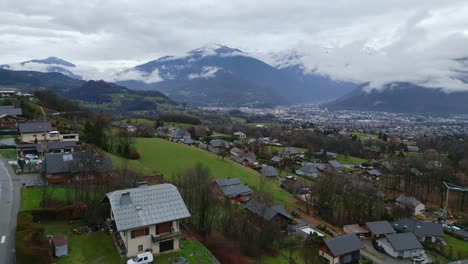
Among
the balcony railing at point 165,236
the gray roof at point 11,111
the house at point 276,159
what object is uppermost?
the gray roof at point 11,111

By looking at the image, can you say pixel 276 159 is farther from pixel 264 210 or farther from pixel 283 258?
pixel 283 258

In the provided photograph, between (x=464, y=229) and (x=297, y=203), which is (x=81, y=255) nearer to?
(x=297, y=203)

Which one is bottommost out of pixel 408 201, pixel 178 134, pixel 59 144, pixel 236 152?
pixel 408 201

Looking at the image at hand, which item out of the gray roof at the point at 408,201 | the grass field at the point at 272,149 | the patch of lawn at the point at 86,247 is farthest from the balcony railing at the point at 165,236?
the grass field at the point at 272,149

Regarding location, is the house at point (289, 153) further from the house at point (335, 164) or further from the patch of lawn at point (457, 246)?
the patch of lawn at point (457, 246)

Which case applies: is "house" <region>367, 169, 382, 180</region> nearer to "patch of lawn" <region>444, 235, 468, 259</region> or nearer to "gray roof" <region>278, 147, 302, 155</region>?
"gray roof" <region>278, 147, 302, 155</region>

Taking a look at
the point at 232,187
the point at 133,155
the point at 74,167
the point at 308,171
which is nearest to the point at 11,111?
the point at 133,155

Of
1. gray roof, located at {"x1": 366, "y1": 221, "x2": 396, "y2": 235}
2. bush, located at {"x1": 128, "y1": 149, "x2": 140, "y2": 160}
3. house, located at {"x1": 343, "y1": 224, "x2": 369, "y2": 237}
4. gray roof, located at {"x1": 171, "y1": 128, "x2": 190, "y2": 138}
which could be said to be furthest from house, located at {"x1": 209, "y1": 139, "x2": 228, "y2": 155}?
gray roof, located at {"x1": 366, "y1": 221, "x2": 396, "y2": 235}
